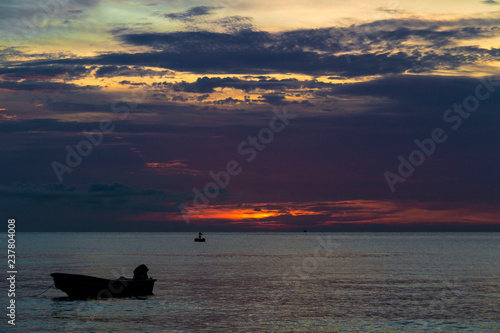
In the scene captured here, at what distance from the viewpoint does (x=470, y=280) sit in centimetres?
8344

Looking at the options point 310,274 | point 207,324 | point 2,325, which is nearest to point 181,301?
point 207,324

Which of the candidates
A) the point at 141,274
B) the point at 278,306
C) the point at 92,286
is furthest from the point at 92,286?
the point at 278,306

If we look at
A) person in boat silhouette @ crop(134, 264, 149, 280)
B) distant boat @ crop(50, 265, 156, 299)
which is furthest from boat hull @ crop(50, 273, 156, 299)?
person in boat silhouette @ crop(134, 264, 149, 280)

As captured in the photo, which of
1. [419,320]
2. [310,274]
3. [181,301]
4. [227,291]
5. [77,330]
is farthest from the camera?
[310,274]

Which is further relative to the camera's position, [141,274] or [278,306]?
[141,274]

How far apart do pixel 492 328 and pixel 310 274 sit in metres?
51.5

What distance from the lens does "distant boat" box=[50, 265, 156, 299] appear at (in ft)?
202

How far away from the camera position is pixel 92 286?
6172cm

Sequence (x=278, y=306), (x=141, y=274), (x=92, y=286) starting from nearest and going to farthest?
(x=278, y=306), (x=92, y=286), (x=141, y=274)

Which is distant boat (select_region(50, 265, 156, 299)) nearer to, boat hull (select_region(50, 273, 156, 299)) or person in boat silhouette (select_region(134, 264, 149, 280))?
boat hull (select_region(50, 273, 156, 299))

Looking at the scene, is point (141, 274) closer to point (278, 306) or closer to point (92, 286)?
point (92, 286)

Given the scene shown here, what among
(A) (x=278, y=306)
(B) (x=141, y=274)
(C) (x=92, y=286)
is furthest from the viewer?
(B) (x=141, y=274)

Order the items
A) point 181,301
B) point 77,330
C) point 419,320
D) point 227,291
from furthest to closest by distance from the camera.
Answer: point 227,291 < point 181,301 < point 419,320 < point 77,330

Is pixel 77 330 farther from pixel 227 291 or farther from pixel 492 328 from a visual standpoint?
pixel 492 328
